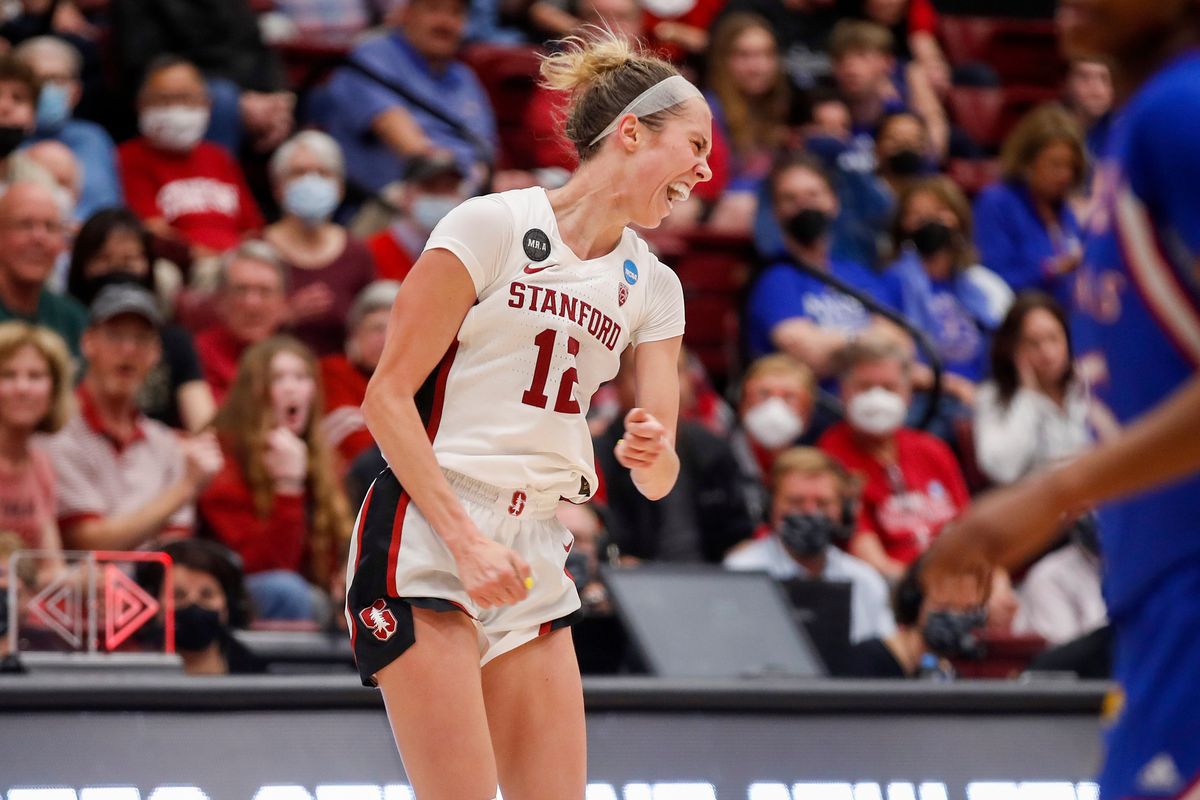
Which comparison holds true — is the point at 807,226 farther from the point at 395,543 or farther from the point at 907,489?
the point at 395,543

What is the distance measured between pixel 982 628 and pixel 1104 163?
4260 millimetres

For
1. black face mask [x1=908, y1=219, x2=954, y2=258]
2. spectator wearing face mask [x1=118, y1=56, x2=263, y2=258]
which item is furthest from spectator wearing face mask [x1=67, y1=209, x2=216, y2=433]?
black face mask [x1=908, y1=219, x2=954, y2=258]

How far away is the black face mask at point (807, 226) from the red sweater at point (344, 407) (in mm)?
2690

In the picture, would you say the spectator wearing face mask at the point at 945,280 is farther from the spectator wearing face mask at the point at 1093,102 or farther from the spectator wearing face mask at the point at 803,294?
the spectator wearing face mask at the point at 1093,102

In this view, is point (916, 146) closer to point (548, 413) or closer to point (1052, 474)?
point (548, 413)

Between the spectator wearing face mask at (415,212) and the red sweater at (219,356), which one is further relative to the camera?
the spectator wearing face mask at (415,212)

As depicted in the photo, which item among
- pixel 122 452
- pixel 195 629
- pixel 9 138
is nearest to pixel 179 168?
pixel 9 138

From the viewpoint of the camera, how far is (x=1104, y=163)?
2414mm

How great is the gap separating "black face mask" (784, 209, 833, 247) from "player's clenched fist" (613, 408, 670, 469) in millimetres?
5846

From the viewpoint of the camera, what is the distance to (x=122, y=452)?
6.70 m

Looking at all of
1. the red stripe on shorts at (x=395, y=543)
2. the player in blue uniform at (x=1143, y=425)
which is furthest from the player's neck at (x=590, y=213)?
the player in blue uniform at (x=1143, y=425)

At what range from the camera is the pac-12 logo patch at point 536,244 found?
347cm

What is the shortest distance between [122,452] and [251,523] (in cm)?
57

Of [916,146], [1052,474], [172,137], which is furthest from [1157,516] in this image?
[916,146]
